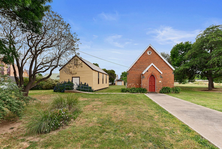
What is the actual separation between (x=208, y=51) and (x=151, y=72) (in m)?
15.0

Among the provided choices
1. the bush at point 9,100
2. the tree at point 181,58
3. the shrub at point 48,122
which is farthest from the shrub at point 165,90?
the bush at point 9,100

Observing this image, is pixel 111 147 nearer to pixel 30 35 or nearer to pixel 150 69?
pixel 30 35

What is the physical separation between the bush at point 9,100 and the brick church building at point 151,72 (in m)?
15.0

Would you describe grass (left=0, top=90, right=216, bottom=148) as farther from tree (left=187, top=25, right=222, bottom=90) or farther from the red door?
tree (left=187, top=25, right=222, bottom=90)

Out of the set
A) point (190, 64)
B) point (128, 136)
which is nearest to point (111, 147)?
point (128, 136)

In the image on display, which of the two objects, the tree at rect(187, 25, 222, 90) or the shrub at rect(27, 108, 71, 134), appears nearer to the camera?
the shrub at rect(27, 108, 71, 134)

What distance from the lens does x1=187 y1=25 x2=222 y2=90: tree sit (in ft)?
59.1

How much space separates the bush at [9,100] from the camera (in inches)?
165

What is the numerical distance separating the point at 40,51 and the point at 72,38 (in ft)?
11.5

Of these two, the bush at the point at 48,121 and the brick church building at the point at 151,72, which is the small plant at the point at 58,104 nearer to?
the bush at the point at 48,121

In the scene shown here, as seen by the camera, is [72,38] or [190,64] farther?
[190,64]

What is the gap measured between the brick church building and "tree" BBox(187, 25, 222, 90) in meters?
6.48

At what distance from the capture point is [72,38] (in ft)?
38.1

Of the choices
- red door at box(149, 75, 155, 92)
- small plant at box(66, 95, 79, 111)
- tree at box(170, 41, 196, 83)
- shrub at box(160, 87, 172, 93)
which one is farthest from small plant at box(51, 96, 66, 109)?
tree at box(170, 41, 196, 83)
